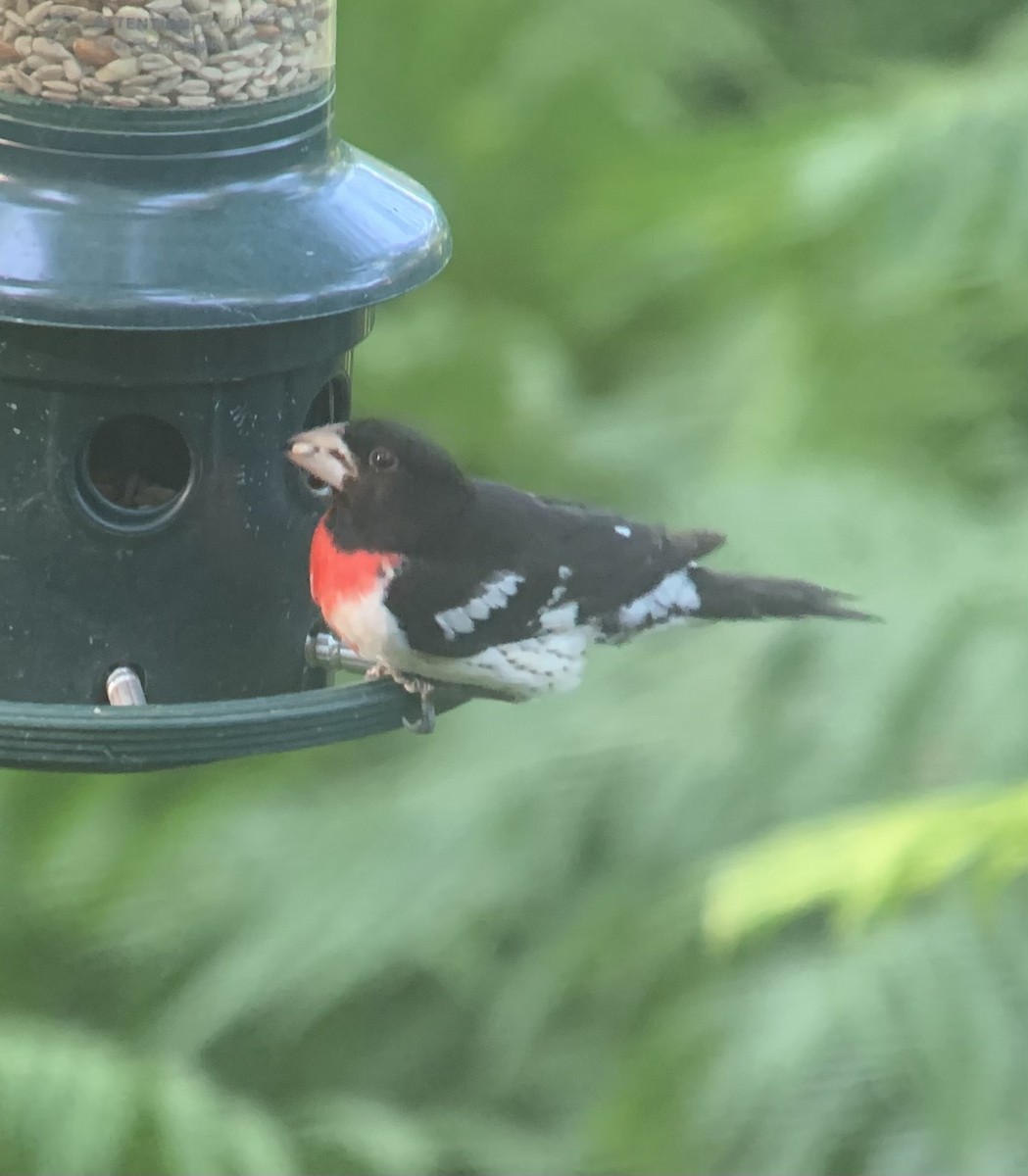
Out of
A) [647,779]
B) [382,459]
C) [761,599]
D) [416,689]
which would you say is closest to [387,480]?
[382,459]

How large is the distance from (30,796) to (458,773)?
1.10m

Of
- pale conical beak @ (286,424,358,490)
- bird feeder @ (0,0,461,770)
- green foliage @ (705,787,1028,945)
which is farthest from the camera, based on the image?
pale conical beak @ (286,424,358,490)

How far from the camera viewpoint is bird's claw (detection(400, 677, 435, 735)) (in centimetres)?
274

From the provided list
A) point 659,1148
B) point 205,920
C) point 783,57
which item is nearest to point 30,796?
point 205,920

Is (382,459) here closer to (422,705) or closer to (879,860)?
(422,705)

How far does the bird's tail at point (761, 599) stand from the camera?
3309 millimetres

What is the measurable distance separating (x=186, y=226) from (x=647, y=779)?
1791 mm

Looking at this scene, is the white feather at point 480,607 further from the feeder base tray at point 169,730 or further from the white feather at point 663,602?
the feeder base tray at point 169,730

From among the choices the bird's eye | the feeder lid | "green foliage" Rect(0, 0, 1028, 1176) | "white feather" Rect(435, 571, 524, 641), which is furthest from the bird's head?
"green foliage" Rect(0, 0, 1028, 1176)

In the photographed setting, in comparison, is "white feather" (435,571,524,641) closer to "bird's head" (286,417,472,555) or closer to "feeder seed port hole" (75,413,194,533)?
"bird's head" (286,417,472,555)

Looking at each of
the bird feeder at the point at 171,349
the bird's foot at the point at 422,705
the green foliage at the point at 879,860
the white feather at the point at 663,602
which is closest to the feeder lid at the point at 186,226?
the bird feeder at the point at 171,349

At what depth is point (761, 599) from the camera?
3373 millimetres

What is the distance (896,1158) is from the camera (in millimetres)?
3498

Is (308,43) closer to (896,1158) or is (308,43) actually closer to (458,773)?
(458,773)
